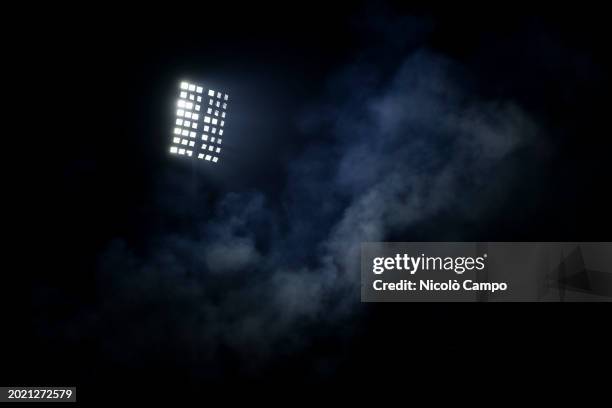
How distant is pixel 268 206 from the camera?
9.20 metres

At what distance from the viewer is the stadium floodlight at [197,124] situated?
8602mm

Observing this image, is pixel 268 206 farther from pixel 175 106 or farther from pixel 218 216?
pixel 175 106

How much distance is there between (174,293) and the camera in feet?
28.1

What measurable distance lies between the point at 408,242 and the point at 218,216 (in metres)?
4.14

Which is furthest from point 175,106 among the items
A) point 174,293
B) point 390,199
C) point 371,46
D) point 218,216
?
point 390,199

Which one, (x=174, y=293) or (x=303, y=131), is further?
(x=303, y=131)

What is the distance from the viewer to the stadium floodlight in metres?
8.60

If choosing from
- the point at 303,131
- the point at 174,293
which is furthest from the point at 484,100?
the point at 174,293

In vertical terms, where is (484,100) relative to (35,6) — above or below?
below

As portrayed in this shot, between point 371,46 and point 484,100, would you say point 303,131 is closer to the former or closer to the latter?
point 371,46

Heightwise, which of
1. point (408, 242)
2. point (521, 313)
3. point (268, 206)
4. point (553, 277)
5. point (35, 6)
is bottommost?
point (521, 313)

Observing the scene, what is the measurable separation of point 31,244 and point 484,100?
31.7 ft

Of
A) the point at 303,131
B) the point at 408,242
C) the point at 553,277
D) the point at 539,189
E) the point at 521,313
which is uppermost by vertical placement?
the point at 303,131

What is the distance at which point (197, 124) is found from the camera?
8688 mm
